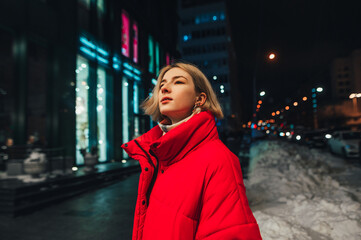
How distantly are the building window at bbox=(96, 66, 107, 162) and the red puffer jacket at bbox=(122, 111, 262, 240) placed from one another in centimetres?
1487

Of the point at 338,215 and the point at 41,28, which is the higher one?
the point at 41,28

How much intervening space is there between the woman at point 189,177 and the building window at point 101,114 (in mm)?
14700

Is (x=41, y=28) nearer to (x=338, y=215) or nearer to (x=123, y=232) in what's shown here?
(x=123, y=232)

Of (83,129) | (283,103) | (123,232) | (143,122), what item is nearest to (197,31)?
(143,122)

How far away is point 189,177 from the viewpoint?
4.28 feet

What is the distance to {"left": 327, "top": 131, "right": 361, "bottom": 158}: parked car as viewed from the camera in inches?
555

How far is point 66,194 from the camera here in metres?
7.89

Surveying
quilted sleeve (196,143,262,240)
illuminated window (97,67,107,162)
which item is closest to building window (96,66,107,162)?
illuminated window (97,67,107,162)

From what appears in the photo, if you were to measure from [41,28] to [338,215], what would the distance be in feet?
44.0

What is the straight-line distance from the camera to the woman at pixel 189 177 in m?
1.16

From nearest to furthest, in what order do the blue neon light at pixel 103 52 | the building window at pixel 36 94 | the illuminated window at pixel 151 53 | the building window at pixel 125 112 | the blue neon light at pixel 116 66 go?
the building window at pixel 36 94
the blue neon light at pixel 103 52
the blue neon light at pixel 116 66
the building window at pixel 125 112
the illuminated window at pixel 151 53

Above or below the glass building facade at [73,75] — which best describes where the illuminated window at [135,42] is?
above

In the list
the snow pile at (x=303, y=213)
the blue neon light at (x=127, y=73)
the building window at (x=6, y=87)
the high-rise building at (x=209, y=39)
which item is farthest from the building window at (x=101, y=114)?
the high-rise building at (x=209, y=39)

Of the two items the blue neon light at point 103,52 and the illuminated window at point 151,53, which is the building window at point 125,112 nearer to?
the blue neon light at point 103,52
